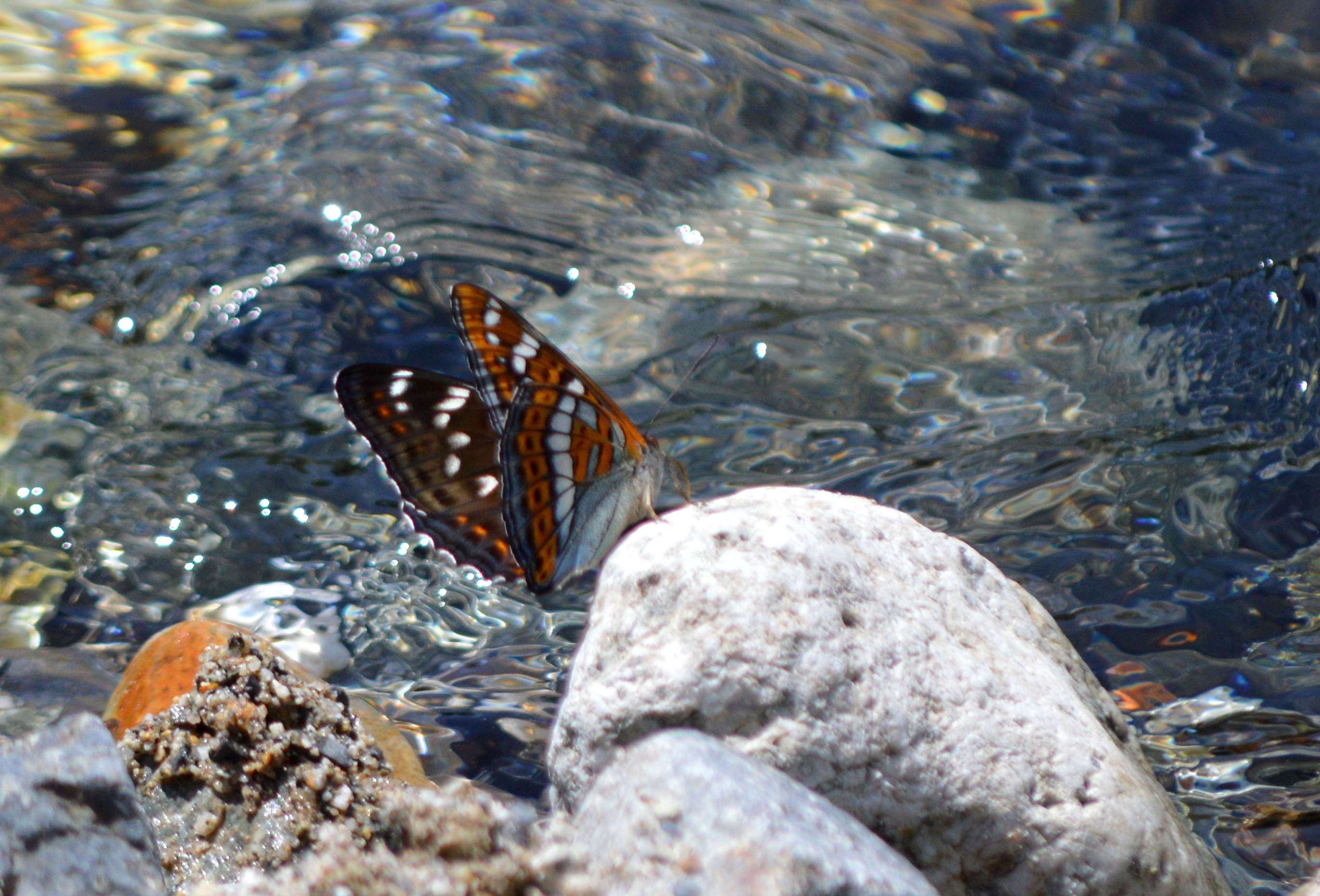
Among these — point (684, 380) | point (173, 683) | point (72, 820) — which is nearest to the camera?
point (72, 820)

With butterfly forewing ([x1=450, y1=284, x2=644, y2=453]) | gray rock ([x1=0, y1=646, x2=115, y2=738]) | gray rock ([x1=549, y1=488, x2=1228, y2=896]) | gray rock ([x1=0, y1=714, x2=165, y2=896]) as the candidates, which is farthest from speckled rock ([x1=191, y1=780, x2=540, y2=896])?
gray rock ([x1=0, y1=646, x2=115, y2=738])

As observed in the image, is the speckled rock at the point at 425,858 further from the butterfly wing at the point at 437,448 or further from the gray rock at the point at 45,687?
the gray rock at the point at 45,687

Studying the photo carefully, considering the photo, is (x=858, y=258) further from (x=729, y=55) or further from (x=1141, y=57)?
(x=1141, y=57)

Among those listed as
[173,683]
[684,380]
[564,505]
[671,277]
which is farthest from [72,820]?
→ [671,277]

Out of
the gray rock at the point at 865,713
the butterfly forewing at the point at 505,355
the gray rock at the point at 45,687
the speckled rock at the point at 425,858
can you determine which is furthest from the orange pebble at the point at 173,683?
the speckled rock at the point at 425,858

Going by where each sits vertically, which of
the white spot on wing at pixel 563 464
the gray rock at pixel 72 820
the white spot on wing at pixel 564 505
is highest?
the gray rock at pixel 72 820

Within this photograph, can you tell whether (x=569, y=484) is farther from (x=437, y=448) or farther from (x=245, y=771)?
(x=245, y=771)

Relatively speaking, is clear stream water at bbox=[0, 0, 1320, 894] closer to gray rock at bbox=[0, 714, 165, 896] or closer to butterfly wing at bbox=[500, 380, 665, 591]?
butterfly wing at bbox=[500, 380, 665, 591]
